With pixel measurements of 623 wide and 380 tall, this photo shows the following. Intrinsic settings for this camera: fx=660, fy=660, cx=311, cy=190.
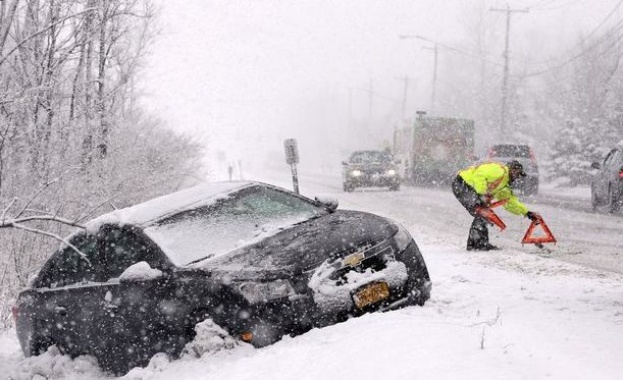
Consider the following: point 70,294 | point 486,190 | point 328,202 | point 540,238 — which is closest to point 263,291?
point 328,202

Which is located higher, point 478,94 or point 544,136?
point 478,94

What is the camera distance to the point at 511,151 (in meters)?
22.9

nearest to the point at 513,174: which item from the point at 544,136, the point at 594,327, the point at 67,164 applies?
the point at 594,327

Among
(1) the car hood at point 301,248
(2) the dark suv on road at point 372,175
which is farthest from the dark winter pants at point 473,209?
(2) the dark suv on road at point 372,175

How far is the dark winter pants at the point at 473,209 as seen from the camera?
9.14 m

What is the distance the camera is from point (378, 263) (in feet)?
17.2

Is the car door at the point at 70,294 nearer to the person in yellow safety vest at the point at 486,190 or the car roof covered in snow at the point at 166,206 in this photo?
the car roof covered in snow at the point at 166,206

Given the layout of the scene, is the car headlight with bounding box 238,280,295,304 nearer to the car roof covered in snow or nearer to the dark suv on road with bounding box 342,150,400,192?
the car roof covered in snow

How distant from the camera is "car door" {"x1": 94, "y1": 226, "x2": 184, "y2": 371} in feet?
16.2

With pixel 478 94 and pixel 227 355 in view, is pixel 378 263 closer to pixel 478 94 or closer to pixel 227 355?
pixel 227 355

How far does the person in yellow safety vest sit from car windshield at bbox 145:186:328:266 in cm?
336

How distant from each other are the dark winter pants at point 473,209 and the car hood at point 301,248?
3500 mm

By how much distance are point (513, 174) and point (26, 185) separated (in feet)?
21.5

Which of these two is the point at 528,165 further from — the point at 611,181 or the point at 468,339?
the point at 468,339
